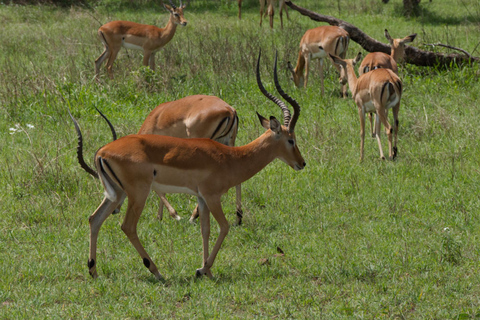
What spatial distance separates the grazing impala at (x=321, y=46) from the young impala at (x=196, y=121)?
438cm

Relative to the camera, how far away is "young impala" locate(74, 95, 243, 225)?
17.5ft

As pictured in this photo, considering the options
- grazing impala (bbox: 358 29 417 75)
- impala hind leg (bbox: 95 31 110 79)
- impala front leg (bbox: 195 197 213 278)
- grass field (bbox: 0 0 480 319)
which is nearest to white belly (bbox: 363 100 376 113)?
grass field (bbox: 0 0 480 319)

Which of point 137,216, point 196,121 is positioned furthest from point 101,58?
point 137,216

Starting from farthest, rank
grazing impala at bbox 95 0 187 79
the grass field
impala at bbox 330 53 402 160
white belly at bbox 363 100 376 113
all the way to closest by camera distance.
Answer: grazing impala at bbox 95 0 187 79, white belly at bbox 363 100 376 113, impala at bbox 330 53 402 160, the grass field

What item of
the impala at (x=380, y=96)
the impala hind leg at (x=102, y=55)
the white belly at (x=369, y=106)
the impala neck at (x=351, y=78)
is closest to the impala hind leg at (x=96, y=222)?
the impala at (x=380, y=96)

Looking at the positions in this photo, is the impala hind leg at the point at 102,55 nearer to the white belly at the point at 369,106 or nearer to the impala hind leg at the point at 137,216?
the white belly at the point at 369,106

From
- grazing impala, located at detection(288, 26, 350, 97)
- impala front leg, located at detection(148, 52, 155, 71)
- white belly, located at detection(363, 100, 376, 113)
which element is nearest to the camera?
white belly, located at detection(363, 100, 376, 113)

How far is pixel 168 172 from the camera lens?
4.24 metres

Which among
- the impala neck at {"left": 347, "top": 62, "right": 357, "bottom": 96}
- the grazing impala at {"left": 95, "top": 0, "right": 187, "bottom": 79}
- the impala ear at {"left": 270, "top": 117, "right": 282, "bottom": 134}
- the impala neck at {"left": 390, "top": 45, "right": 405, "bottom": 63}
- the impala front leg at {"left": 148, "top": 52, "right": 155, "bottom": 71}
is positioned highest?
the impala ear at {"left": 270, "top": 117, "right": 282, "bottom": 134}

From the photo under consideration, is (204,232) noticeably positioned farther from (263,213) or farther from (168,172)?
(263,213)

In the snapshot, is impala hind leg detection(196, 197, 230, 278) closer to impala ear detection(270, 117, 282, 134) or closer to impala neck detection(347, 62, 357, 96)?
impala ear detection(270, 117, 282, 134)

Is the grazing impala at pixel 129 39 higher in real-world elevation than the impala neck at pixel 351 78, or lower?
lower

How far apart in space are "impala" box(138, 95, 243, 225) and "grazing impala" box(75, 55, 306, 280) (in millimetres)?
790

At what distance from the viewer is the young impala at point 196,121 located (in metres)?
5.35
